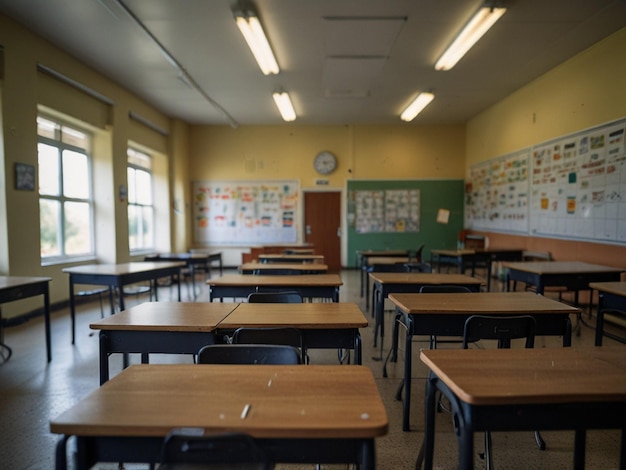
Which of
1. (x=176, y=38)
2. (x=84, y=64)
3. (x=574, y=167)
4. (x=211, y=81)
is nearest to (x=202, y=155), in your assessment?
(x=211, y=81)

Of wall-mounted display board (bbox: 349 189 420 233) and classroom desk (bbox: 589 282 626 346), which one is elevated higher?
wall-mounted display board (bbox: 349 189 420 233)

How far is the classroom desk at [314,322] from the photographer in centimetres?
191

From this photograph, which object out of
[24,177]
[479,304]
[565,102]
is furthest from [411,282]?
[24,177]

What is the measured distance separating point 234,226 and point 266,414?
27.6 feet

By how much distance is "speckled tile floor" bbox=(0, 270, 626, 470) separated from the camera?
190cm

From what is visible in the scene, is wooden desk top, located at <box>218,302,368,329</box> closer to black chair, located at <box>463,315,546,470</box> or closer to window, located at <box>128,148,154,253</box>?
black chair, located at <box>463,315,546,470</box>

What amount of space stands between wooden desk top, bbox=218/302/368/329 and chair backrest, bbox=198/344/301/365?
0.43 m

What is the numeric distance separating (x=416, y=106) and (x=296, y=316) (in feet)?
21.4

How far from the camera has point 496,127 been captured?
293 inches

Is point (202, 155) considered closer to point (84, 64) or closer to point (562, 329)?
point (84, 64)

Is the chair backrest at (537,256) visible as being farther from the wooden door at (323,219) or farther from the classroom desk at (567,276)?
the wooden door at (323,219)

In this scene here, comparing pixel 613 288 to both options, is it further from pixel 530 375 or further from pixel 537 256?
pixel 537 256

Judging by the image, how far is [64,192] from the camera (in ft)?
18.5

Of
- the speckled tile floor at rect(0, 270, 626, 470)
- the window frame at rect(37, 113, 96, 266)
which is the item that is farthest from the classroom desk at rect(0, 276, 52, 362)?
the window frame at rect(37, 113, 96, 266)
